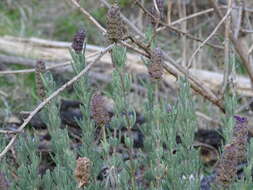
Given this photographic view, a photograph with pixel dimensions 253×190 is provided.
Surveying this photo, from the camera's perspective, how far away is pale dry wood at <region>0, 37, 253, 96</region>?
172 inches

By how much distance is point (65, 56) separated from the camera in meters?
4.76

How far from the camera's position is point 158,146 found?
1963mm

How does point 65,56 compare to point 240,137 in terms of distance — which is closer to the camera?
point 240,137

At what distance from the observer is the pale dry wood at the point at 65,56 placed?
14.4 feet

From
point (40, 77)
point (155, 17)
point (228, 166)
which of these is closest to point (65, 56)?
point (155, 17)

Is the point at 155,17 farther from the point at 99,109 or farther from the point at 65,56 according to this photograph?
the point at 65,56

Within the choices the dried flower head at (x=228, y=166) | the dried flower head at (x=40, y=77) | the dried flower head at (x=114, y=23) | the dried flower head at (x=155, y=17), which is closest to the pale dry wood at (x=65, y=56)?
the dried flower head at (x=155, y=17)

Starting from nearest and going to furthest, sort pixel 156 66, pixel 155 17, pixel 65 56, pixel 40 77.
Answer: pixel 156 66 < pixel 40 77 < pixel 155 17 < pixel 65 56

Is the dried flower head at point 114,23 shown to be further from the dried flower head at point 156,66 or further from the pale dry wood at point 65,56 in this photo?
the pale dry wood at point 65,56

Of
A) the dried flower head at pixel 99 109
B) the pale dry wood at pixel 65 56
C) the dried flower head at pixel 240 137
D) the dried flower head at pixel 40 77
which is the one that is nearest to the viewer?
the dried flower head at pixel 240 137

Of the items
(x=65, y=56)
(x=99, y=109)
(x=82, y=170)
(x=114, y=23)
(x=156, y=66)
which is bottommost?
(x=65, y=56)

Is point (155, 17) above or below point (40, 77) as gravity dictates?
above

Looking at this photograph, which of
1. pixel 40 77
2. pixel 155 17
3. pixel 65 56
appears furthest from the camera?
pixel 65 56

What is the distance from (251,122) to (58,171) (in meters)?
1.97
